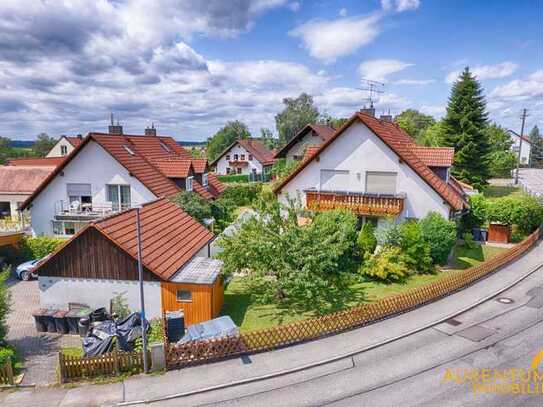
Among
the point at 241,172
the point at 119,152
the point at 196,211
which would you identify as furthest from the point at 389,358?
the point at 241,172

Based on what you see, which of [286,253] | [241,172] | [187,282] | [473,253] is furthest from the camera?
[241,172]

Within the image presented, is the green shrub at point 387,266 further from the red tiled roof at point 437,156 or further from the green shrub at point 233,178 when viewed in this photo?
the green shrub at point 233,178

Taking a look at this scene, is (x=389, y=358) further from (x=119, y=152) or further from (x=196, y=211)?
(x=119, y=152)

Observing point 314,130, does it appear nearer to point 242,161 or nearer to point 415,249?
point 415,249

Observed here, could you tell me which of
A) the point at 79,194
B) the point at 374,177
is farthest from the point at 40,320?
the point at 374,177

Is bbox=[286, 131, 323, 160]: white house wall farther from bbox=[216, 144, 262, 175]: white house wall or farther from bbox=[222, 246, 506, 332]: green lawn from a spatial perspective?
bbox=[222, 246, 506, 332]: green lawn

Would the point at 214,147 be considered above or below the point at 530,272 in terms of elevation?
above
